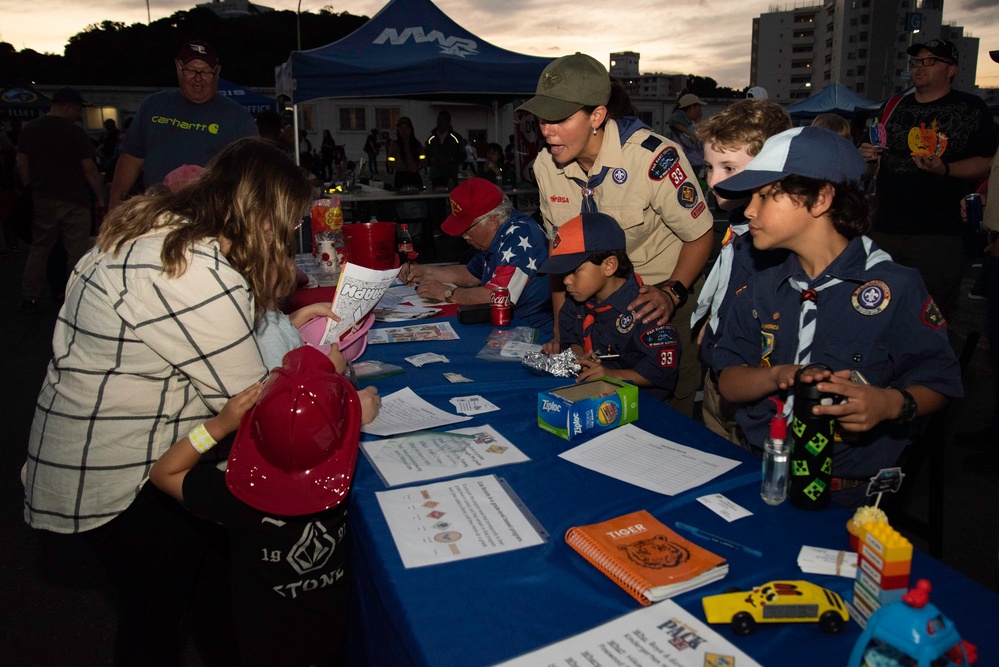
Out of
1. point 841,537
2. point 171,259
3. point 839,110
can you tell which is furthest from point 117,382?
point 839,110

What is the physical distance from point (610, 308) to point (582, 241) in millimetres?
261

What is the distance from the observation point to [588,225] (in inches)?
88.5

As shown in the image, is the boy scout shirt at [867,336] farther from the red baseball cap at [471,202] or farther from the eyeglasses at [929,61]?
the eyeglasses at [929,61]

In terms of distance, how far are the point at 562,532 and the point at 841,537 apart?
0.51 m

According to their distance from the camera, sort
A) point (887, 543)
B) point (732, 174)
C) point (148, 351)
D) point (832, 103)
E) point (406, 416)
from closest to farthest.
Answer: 1. point (887, 543)
2. point (148, 351)
3. point (406, 416)
4. point (732, 174)
5. point (832, 103)

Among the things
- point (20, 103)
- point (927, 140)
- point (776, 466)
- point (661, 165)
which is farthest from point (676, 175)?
point (20, 103)

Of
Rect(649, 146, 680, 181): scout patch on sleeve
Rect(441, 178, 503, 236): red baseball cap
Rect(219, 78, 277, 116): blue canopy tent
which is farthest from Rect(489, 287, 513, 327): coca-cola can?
Rect(219, 78, 277, 116): blue canopy tent

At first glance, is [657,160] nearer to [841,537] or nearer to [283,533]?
[841,537]

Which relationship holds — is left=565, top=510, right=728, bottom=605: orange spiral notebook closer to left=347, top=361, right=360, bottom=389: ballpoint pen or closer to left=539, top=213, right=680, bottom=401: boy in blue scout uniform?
left=539, top=213, right=680, bottom=401: boy in blue scout uniform

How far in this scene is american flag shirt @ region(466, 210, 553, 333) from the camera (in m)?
3.06

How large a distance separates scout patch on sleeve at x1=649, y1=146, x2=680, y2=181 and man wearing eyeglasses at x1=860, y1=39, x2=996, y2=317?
1957mm

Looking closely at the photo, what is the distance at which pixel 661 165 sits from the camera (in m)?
2.55

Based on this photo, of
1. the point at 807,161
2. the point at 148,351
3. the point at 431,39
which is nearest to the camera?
the point at 148,351

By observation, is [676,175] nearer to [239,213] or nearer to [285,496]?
[239,213]
